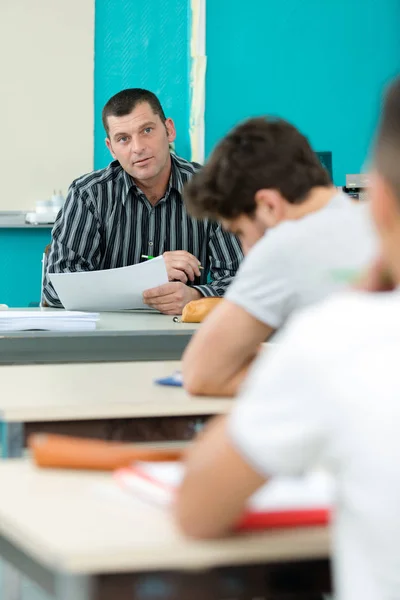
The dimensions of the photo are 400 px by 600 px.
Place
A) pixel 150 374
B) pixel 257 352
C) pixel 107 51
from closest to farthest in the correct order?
pixel 257 352 < pixel 150 374 < pixel 107 51

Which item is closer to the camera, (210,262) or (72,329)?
(72,329)

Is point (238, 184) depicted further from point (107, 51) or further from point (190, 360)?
point (107, 51)

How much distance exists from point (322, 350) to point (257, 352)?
3.61ft

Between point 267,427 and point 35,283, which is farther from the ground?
point 267,427

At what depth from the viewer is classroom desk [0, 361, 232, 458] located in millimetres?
1476

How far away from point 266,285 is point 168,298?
144cm

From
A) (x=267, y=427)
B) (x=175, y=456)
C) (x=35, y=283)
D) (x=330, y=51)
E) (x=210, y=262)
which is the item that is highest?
(x=330, y=51)

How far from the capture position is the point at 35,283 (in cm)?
538

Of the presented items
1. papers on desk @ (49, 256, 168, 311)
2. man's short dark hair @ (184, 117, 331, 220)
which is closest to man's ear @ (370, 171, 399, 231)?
man's short dark hair @ (184, 117, 331, 220)

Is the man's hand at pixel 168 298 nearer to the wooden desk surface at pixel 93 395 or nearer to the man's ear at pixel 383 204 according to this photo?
the wooden desk surface at pixel 93 395

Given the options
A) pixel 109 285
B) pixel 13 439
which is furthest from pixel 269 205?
pixel 109 285

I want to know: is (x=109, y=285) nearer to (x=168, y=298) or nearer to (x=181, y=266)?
(x=168, y=298)

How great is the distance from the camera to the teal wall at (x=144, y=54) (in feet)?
17.6

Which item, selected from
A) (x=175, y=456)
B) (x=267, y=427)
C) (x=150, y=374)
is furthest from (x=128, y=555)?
(x=150, y=374)
